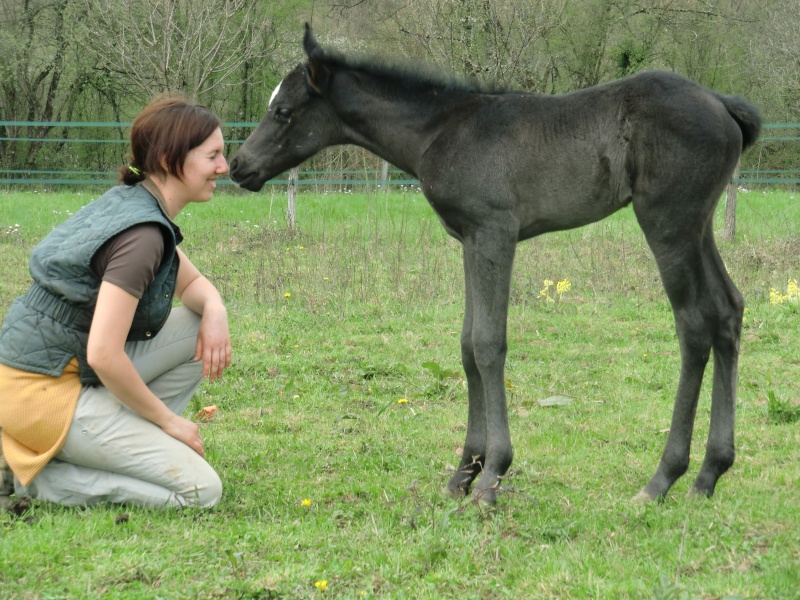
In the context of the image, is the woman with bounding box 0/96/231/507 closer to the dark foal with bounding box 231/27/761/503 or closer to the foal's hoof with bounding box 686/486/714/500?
the dark foal with bounding box 231/27/761/503

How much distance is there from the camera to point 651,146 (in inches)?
148

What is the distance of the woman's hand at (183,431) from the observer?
380cm

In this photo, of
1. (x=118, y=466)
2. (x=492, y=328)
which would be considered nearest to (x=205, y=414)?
(x=118, y=466)

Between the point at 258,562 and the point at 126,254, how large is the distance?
1.31 meters

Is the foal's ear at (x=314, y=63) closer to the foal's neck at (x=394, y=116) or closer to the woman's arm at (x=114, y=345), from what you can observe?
the foal's neck at (x=394, y=116)

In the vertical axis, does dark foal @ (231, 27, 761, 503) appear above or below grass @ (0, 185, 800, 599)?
above

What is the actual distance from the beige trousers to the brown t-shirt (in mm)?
611

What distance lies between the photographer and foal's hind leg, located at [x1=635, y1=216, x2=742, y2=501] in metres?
3.76

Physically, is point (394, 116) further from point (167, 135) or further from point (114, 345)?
point (114, 345)

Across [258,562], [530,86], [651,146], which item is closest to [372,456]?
[258,562]

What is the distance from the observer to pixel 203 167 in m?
3.84

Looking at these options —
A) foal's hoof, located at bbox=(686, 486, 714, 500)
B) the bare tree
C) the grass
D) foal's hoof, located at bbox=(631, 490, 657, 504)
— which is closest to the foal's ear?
the grass

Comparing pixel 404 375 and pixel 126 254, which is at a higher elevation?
pixel 126 254

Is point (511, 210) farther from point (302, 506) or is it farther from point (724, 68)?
point (724, 68)
